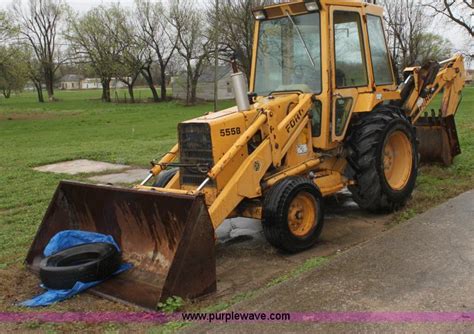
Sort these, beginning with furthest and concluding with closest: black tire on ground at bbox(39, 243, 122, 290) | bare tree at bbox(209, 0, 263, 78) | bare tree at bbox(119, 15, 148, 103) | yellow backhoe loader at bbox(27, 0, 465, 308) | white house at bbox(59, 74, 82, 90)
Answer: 1. white house at bbox(59, 74, 82, 90)
2. bare tree at bbox(119, 15, 148, 103)
3. bare tree at bbox(209, 0, 263, 78)
4. yellow backhoe loader at bbox(27, 0, 465, 308)
5. black tire on ground at bbox(39, 243, 122, 290)

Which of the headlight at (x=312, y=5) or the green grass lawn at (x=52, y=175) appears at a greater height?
the headlight at (x=312, y=5)

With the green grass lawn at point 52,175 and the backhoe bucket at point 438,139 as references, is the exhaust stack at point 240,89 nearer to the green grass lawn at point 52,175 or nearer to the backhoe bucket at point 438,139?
the green grass lawn at point 52,175

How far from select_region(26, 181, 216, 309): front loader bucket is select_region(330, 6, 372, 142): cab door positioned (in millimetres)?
2660

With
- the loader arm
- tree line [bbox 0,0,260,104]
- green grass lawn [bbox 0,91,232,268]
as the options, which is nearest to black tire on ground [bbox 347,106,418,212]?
the loader arm

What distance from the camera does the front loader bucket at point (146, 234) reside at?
14.5 feet

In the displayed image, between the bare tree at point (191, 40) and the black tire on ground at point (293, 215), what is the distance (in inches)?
1688

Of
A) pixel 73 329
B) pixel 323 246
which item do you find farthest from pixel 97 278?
pixel 323 246

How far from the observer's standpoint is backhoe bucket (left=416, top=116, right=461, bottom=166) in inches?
367

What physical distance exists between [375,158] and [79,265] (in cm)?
375

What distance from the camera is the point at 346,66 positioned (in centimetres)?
663

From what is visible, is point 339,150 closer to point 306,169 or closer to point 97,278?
point 306,169

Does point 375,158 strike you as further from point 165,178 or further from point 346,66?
point 165,178

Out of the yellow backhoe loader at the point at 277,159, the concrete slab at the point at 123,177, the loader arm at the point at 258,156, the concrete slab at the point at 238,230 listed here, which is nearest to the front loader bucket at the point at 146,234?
the yellow backhoe loader at the point at 277,159

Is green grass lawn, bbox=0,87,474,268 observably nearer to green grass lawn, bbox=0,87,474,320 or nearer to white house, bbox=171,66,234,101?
green grass lawn, bbox=0,87,474,320
